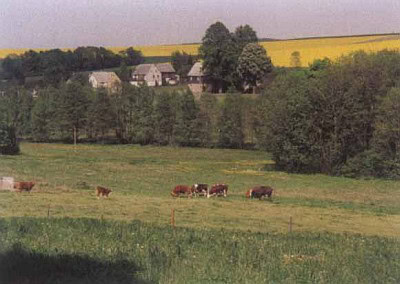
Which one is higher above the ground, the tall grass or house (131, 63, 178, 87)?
house (131, 63, 178, 87)

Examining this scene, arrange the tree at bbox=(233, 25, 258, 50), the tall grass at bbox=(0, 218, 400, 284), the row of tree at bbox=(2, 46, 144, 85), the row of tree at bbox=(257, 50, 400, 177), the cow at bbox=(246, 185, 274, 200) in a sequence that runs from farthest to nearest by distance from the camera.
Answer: the tree at bbox=(233, 25, 258, 50) → the row of tree at bbox=(2, 46, 144, 85) → the row of tree at bbox=(257, 50, 400, 177) → the cow at bbox=(246, 185, 274, 200) → the tall grass at bbox=(0, 218, 400, 284)

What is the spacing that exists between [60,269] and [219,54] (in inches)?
3465

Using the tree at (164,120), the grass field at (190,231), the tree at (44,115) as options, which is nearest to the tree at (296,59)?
the tree at (164,120)

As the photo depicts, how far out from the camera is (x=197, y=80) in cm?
11188

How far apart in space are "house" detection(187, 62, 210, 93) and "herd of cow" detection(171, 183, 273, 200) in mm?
70662

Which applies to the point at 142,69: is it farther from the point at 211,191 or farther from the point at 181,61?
the point at 211,191

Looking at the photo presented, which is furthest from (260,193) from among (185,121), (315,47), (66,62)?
(315,47)

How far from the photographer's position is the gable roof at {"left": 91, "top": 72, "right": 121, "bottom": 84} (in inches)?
3886

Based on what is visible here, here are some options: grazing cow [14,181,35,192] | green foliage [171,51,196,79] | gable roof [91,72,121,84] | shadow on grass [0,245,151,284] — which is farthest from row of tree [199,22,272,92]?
shadow on grass [0,245,151,284]

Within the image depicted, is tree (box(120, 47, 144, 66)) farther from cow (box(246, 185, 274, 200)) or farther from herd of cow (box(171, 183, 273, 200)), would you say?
cow (box(246, 185, 274, 200))

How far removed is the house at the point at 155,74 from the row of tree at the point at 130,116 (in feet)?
48.2

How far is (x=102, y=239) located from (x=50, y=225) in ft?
8.63

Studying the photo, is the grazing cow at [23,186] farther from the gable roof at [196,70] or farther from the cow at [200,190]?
the gable roof at [196,70]

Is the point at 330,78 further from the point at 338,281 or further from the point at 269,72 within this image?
the point at 338,281
